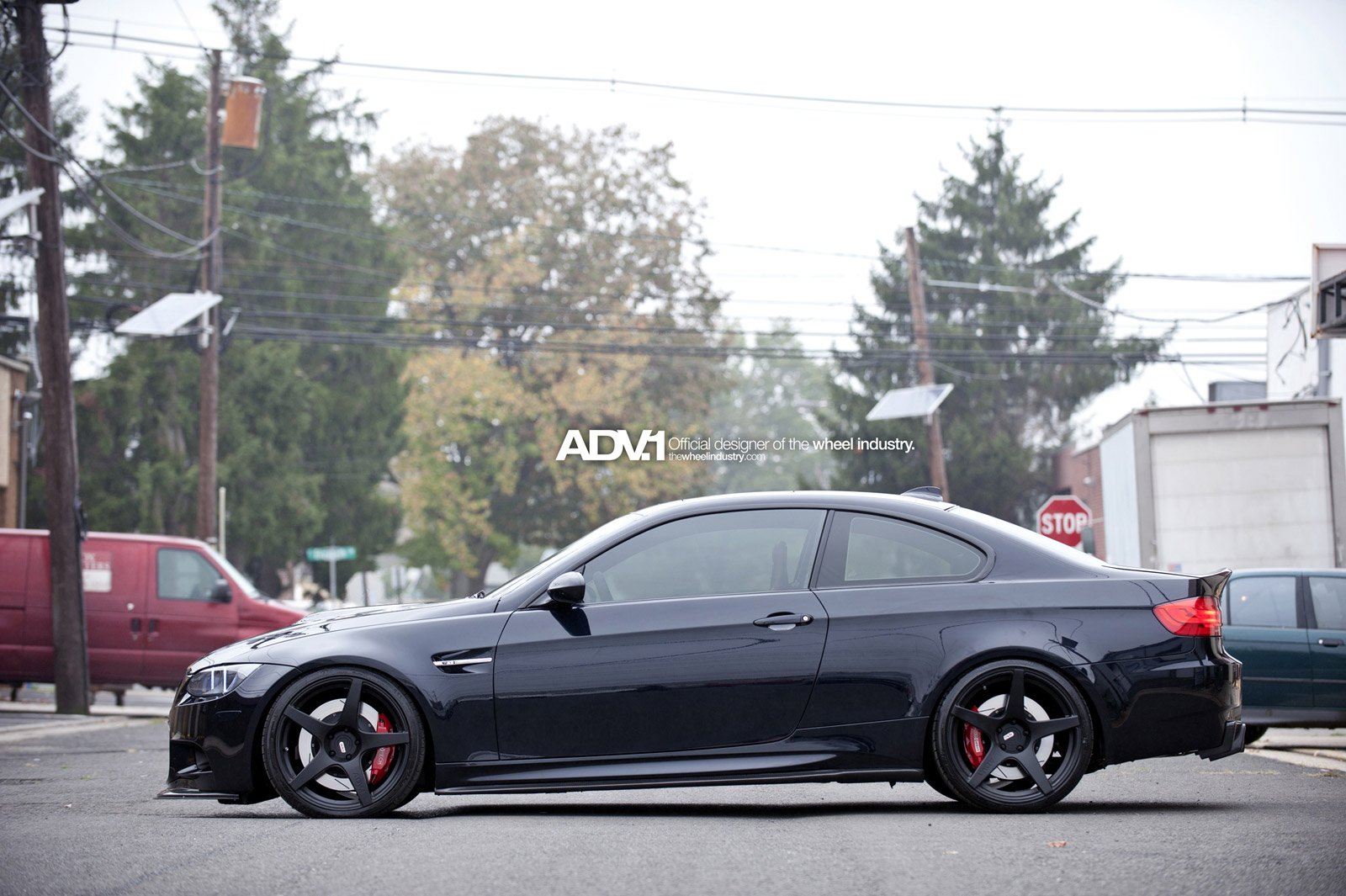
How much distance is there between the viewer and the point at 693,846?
5.97 m

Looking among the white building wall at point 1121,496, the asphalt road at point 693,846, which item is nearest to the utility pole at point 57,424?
the asphalt road at point 693,846

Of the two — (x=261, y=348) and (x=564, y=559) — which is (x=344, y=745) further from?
(x=261, y=348)

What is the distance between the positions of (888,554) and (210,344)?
2233 centimetres

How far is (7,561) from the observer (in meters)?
17.8

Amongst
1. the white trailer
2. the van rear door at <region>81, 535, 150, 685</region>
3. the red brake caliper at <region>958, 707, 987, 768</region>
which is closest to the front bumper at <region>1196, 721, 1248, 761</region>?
the red brake caliper at <region>958, 707, 987, 768</region>

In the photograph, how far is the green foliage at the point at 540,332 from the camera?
45750 mm

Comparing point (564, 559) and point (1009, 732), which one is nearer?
point (1009, 732)

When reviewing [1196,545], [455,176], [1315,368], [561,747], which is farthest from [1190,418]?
[455,176]

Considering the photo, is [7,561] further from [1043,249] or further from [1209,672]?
[1043,249]

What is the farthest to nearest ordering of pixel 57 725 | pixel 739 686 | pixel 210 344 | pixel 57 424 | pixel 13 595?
pixel 210 344
pixel 13 595
pixel 57 424
pixel 57 725
pixel 739 686

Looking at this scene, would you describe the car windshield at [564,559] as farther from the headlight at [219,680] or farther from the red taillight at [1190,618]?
the red taillight at [1190,618]

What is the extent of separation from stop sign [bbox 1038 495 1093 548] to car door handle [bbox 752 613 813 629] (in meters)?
20.0

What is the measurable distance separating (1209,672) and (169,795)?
458 centimetres

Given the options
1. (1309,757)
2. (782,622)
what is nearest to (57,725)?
(782,622)
